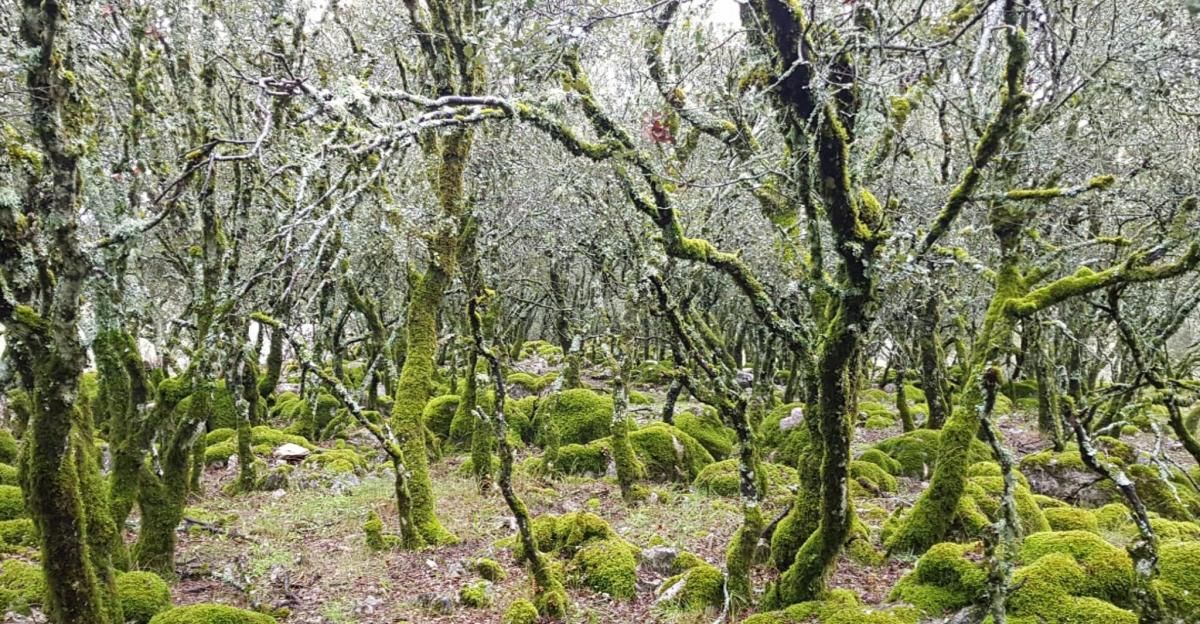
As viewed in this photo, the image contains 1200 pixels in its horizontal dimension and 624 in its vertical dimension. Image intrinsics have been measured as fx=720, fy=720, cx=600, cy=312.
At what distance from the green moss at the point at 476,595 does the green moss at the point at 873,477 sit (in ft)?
22.0

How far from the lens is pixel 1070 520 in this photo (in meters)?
8.28

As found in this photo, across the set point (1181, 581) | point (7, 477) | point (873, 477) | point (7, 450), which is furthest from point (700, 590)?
point (7, 450)

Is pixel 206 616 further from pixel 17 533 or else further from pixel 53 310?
pixel 17 533

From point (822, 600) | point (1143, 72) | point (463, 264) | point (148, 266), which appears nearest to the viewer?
point (822, 600)

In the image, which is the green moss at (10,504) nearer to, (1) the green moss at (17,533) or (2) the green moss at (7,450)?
(1) the green moss at (17,533)

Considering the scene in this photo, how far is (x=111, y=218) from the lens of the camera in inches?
215

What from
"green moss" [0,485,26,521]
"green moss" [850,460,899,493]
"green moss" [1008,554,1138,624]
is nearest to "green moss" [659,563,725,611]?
"green moss" [1008,554,1138,624]

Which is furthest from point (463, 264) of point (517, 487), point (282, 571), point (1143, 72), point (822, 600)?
point (1143, 72)

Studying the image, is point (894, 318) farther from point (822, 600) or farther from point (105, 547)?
point (105, 547)

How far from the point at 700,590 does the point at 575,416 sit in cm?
780

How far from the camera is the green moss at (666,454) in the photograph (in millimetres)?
12562

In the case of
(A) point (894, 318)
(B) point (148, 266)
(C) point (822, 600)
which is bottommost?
(C) point (822, 600)

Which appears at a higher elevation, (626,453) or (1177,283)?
(1177,283)

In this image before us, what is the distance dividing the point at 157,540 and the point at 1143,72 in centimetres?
1079
